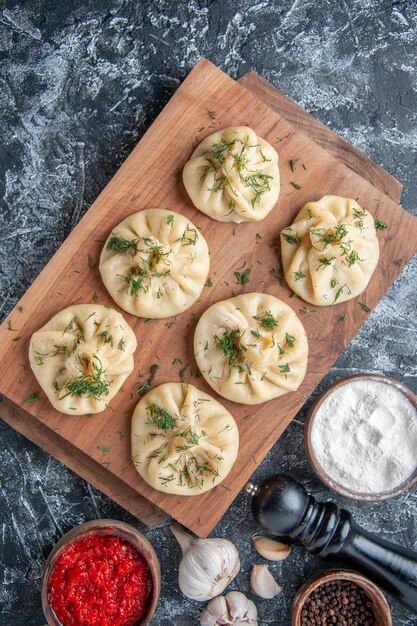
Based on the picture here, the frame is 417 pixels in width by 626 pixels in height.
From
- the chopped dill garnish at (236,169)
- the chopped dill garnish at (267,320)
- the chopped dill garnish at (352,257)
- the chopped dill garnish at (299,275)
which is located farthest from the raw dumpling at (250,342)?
the chopped dill garnish at (236,169)

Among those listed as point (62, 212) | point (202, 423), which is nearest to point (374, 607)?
point (202, 423)

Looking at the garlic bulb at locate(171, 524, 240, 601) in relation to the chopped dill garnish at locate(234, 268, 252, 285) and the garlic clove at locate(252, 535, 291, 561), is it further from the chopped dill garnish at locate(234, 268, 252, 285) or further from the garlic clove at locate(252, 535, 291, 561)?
the chopped dill garnish at locate(234, 268, 252, 285)

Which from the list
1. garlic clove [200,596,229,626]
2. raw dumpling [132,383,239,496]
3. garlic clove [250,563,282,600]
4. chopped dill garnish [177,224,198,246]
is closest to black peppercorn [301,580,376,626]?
garlic clove [250,563,282,600]

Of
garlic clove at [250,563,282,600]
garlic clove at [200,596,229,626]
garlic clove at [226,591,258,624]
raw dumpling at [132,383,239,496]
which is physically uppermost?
raw dumpling at [132,383,239,496]

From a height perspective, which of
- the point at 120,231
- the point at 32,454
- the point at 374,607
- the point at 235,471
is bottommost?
the point at 32,454

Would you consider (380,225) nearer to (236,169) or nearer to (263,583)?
(236,169)

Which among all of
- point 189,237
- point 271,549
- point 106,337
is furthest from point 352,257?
point 271,549

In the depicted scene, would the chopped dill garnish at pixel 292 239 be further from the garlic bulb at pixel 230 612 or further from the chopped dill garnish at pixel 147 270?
the garlic bulb at pixel 230 612

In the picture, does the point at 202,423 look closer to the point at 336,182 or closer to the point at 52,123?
the point at 336,182
